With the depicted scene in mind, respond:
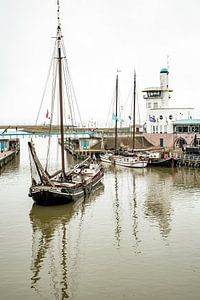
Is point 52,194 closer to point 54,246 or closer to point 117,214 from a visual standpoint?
point 117,214

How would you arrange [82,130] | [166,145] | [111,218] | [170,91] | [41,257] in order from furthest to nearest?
[82,130]
[170,91]
[166,145]
[111,218]
[41,257]

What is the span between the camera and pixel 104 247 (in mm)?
23359

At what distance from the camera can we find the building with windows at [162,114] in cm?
8275

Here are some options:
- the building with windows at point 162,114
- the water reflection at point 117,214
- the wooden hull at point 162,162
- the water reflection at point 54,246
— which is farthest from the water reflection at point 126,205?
the building with windows at point 162,114

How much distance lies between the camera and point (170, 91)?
8862 cm

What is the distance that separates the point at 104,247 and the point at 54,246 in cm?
297

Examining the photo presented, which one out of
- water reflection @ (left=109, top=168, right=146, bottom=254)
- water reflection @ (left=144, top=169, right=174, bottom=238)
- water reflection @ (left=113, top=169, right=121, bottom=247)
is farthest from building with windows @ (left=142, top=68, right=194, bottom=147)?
water reflection @ (left=113, top=169, right=121, bottom=247)

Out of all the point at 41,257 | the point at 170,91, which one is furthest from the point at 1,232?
the point at 170,91

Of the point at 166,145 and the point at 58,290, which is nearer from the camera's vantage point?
the point at 58,290

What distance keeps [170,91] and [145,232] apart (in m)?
66.2

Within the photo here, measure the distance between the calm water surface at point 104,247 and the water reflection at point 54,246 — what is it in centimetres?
4

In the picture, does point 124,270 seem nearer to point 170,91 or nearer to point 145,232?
point 145,232

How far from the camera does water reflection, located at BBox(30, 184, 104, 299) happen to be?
1823cm

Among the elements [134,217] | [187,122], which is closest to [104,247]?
[134,217]
